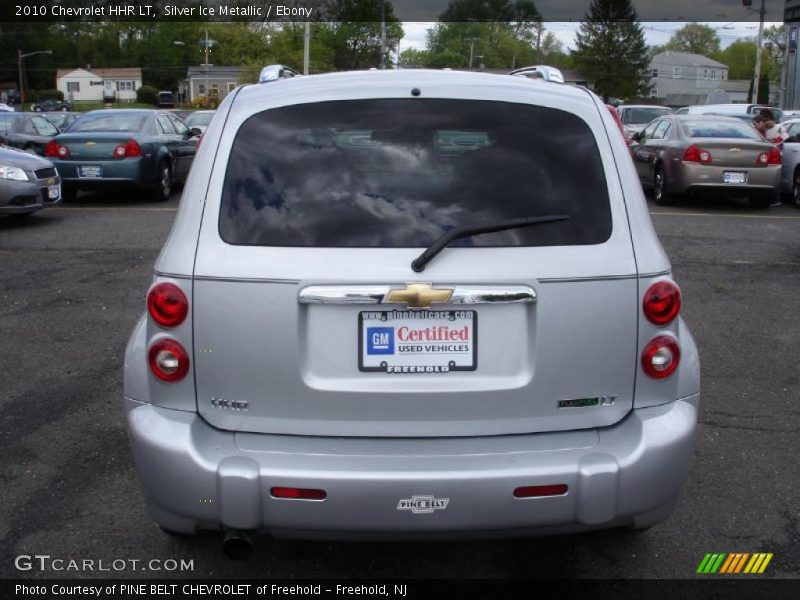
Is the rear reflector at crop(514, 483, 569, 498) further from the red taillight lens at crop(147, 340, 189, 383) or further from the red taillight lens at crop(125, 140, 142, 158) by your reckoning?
the red taillight lens at crop(125, 140, 142, 158)

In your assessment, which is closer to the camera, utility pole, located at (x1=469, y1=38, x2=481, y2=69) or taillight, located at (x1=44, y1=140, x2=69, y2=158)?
taillight, located at (x1=44, y1=140, x2=69, y2=158)

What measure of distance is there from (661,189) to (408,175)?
42.1 ft

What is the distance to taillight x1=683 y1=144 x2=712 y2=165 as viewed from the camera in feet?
45.9

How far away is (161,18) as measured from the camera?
339 feet

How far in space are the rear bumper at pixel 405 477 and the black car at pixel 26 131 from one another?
62.9ft

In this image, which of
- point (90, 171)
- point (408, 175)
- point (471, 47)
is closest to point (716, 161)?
point (90, 171)

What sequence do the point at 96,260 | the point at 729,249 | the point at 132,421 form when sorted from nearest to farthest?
the point at 132,421, the point at 96,260, the point at 729,249

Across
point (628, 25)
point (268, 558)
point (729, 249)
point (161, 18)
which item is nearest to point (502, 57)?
point (628, 25)

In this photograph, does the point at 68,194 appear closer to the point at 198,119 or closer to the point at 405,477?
the point at 405,477

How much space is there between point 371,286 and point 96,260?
747cm

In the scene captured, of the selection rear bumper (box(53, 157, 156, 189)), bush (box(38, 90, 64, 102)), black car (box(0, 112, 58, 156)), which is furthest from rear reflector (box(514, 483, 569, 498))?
bush (box(38, 90, 64, 102))

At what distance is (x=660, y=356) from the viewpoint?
2.99m

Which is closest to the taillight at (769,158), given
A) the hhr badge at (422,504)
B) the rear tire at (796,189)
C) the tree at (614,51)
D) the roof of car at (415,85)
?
the rear tire at (796,189)

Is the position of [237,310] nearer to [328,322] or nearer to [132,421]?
[328,322]
